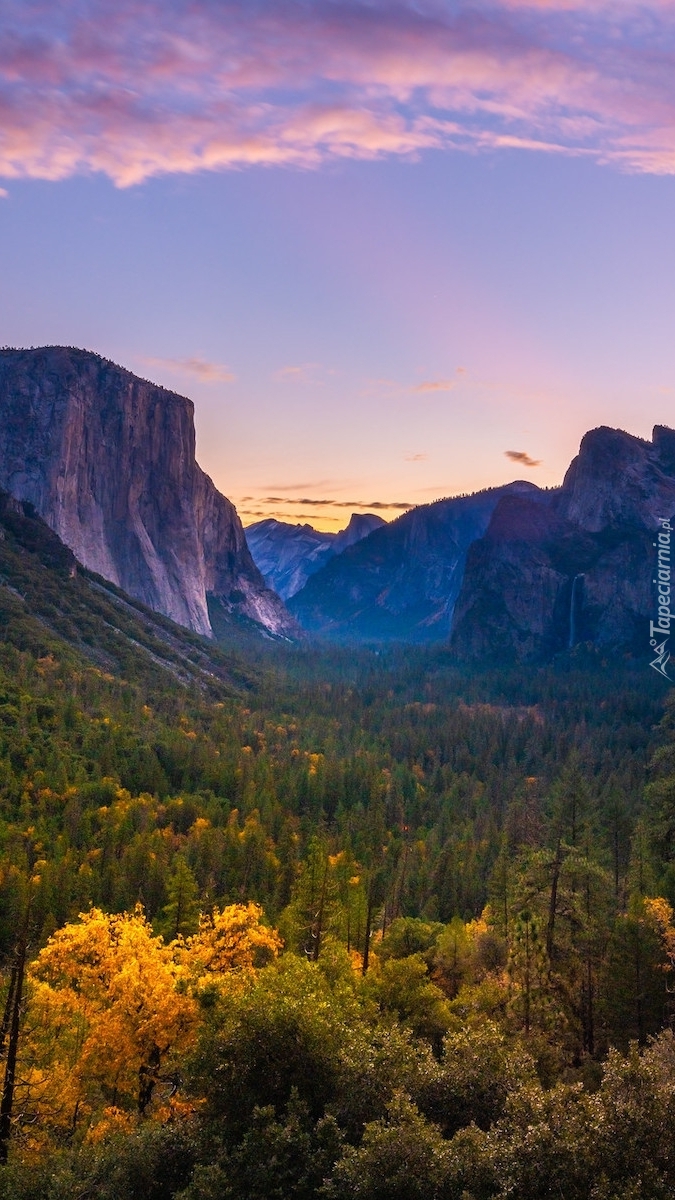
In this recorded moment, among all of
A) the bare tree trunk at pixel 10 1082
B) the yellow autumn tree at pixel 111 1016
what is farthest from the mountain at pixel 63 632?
the bare tree trunk at pixel 10 1082

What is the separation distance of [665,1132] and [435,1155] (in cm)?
533

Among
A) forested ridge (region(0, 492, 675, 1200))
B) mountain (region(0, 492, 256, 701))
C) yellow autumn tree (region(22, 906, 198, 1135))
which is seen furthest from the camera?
mountain (region(0, 492, 256, 701))

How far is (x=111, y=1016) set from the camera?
1158 inches

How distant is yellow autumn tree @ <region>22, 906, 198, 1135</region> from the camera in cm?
2931

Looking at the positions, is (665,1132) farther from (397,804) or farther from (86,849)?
(397,804)

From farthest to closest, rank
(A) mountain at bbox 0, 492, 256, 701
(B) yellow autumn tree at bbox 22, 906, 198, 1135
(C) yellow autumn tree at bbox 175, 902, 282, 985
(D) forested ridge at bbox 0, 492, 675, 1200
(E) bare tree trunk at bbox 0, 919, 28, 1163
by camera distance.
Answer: (A) mountain at bbox 0, 492, 256, 701 < (C) yellow autumn tree at bbox 175, 902, 282, 985 < (B) yellow autumn tree at bbox 22, 906, 198, 1135 < (E) bare tree trunk at bbox 0, 919, 28, 1163 < (D) forested ridge at bbox 0, 492, 675, 1200

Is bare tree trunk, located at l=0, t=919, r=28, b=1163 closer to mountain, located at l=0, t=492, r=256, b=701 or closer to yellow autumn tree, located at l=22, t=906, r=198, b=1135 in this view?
yellow autumn tree, located at l=22, t=906, r=198, b=1135

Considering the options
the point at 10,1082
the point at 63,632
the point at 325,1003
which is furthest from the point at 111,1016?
the point at 63,632

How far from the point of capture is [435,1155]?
60.9 ft

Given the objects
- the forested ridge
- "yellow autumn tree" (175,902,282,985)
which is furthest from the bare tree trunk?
"yellow autumn tree" (175,902,282,985)

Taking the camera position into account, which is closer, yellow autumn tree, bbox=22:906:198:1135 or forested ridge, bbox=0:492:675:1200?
forested ridge, bbox=0:492:675:1200

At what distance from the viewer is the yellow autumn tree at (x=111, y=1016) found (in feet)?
96.2

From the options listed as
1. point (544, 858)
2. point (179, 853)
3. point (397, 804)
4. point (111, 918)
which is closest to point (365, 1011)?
point (111, 918)

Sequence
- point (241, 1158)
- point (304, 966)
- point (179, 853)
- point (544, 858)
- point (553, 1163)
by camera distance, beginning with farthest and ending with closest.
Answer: point (179, 853) < point (544, 858) < point (304, 966) < point (241, 1158) < point (553, 1163)
